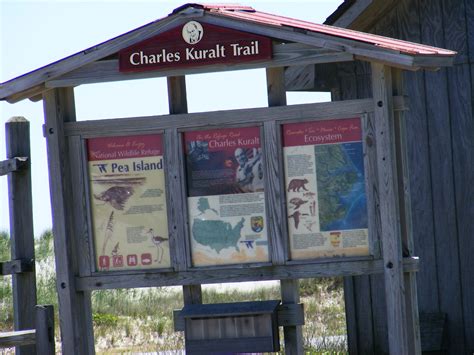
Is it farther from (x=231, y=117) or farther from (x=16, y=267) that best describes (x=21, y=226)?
(x=231, y=117)

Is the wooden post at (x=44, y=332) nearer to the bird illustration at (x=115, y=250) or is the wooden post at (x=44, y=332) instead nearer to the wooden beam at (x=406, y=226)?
the bird illustration at (x=115, y=250)

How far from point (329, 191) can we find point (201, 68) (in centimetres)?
131

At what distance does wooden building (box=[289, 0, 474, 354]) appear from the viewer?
1023 centimetres

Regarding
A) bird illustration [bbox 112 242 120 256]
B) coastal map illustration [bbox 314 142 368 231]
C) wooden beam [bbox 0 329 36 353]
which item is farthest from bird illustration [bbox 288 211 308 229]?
wooden beam [bbox 0 329 36 353]

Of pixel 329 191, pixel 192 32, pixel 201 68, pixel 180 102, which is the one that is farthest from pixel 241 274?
pixel 192 32

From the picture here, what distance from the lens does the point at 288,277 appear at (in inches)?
311

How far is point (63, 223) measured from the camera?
822 cm

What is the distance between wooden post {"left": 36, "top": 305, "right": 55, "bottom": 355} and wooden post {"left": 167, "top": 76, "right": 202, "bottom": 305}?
1.16m

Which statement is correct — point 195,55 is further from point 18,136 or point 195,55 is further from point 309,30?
point 18,136

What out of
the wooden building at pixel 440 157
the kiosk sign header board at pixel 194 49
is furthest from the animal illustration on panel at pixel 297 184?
the wooden building at pixel 440 157

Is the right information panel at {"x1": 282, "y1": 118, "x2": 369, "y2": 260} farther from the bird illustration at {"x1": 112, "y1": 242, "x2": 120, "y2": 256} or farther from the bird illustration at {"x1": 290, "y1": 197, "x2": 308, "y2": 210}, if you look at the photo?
the bird illustration at {"x1": 112, "y1": 242, "x2": 120, "y2": 256}

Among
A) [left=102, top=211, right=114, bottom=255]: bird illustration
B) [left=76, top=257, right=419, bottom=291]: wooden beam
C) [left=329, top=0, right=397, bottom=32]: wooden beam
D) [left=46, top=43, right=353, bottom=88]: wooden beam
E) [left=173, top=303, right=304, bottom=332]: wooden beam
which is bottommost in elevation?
[left=173, top=303, right=304, bottom=332]: wooden beam

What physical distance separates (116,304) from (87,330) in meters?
9.52

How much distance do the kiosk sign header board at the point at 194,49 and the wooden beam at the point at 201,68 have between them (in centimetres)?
4
